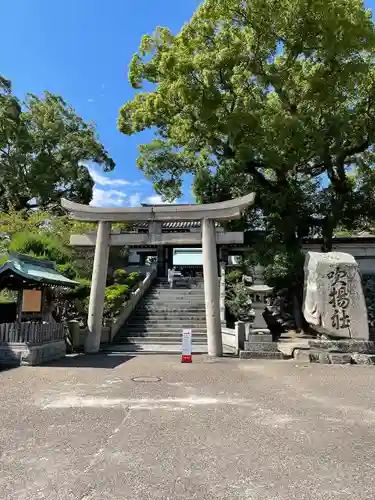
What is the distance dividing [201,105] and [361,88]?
9.05 metres

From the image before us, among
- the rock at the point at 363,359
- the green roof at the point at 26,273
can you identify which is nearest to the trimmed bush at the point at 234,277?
the rock at the point at 363,359

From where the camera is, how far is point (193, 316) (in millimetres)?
19734

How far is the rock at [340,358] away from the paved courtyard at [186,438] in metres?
3.20

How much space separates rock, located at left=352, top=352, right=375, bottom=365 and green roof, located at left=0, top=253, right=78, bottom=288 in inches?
391

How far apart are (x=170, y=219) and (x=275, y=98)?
9545 millimetres

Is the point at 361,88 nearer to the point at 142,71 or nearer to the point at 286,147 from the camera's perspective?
the point at 286,147

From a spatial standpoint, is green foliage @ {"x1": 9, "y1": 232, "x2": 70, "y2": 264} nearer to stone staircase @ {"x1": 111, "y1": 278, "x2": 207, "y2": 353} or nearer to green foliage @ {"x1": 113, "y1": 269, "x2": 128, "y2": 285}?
stone staircase @ {"x1": 111, "y1": 278, "x2": 207, "y2": 353}

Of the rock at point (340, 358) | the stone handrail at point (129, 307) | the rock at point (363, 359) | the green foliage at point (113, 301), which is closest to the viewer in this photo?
the rock at point (363, 359)

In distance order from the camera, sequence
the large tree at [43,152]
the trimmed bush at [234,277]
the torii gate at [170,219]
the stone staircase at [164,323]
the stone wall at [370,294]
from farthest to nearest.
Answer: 1. the large tree at [43,152]
2. the stone wall at [370,294]
3. the trimmed bush at [234,277]
4. the stone staircase at [164,323]
5. the torii gate at [170,219]

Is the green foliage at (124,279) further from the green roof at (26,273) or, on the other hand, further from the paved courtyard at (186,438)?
the paved courtyard at (186,438)

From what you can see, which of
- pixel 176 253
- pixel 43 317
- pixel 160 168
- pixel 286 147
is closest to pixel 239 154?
pixel 286 147

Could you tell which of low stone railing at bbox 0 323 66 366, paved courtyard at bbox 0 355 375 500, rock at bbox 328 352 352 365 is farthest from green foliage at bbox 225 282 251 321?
paved courtyard at bbox 0 355 375 500

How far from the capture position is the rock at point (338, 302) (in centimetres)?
1288

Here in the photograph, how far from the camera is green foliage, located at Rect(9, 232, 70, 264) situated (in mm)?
17688
